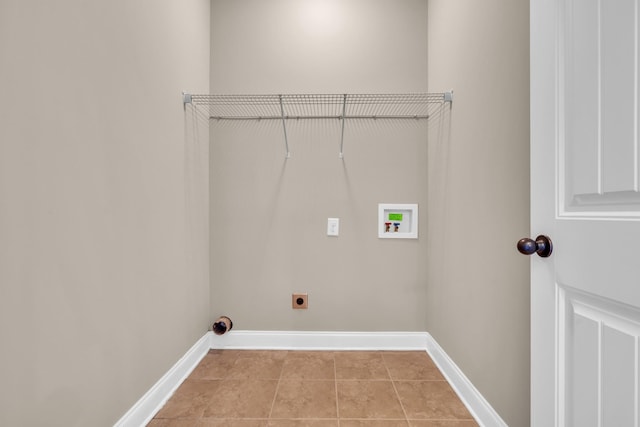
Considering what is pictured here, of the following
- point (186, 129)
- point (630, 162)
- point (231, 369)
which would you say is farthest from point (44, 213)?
point (630, 162)

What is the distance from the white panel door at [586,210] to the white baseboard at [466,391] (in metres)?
0.44

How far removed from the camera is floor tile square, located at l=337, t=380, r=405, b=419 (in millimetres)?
1267

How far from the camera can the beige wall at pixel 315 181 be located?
189cm

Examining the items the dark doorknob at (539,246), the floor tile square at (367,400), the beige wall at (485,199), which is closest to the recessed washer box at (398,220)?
the beige wall at (485,199)

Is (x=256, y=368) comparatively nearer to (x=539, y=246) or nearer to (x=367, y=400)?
(x=367, y=400)

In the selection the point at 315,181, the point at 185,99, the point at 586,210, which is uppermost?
the point at 185,99

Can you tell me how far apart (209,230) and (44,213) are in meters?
1.11

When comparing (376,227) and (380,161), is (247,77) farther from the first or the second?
(376,227)

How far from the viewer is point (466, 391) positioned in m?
1.33

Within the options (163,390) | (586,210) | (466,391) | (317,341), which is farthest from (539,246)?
(163,390)

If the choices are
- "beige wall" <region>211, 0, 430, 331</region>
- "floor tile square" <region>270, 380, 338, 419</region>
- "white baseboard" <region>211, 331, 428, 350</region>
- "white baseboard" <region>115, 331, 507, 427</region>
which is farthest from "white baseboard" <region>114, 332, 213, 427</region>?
"floor tile square" <region>270, 380, 338, 419</region>

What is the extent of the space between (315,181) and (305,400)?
4.01 feet

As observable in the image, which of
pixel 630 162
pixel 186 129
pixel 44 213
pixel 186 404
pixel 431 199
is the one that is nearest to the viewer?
pixel 630 162

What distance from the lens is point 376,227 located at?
6.20ft
